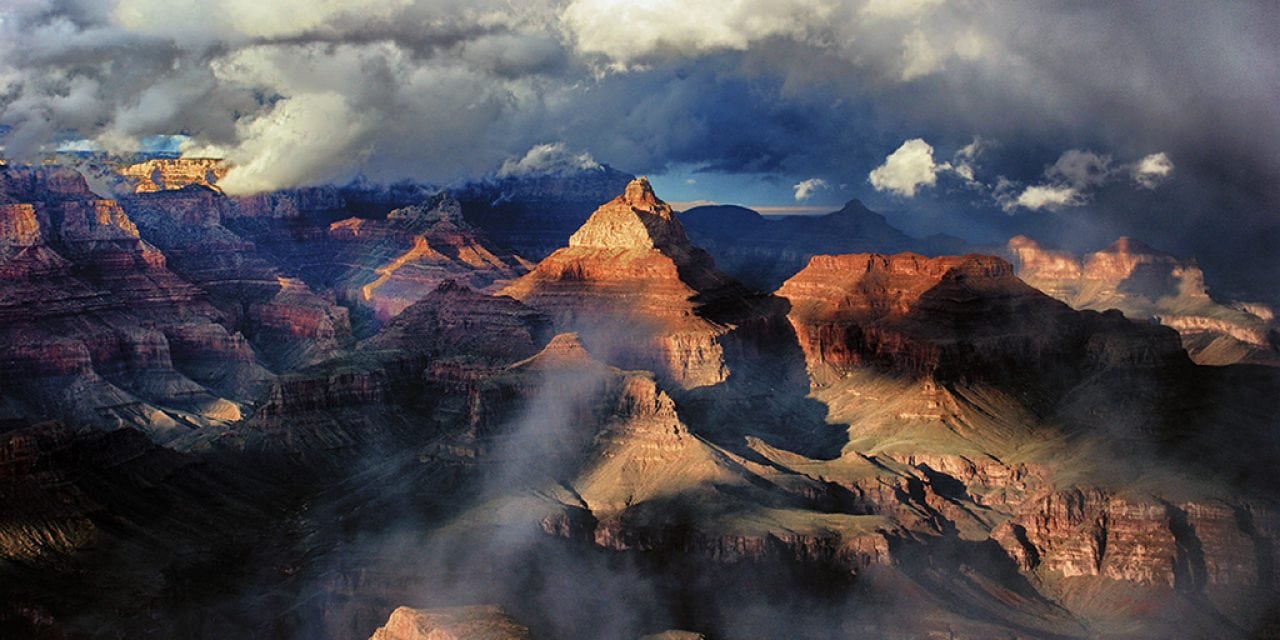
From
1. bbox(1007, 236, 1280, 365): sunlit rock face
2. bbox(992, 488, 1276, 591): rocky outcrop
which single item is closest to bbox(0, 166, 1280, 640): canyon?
bbox(992, 488, 1276, 591): rocky outcrop

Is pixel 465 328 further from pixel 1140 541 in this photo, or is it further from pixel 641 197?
pixel 1140 541

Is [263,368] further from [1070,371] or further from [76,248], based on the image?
[1070,371]

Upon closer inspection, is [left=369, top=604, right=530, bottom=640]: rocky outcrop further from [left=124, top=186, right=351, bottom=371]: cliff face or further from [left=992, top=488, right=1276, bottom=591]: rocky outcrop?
[left=124, top=186, right=351, bottom=371]: cliff face

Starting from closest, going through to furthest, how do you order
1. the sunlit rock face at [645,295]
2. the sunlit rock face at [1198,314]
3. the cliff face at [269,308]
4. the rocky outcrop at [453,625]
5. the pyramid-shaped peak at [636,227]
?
the rocky outcrop at [453,625] → the sunlit rock face at [645,295] → the sunlit rock face at [1198,314] → the pyramid-shaped peak at [636,227] → the cliff face at [269,308]

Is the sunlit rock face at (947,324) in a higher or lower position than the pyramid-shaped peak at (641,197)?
lower

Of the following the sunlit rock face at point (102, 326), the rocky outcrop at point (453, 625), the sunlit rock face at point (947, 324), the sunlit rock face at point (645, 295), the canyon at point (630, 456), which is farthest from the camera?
the sunlit rock face at point (645, 295)

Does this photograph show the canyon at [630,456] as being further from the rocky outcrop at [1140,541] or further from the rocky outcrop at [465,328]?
the rocky outcrop at [465,328]

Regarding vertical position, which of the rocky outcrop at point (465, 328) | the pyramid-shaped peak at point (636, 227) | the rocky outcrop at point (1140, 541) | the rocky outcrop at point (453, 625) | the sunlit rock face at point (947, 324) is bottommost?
the rocky outcrop at point (453, 625)

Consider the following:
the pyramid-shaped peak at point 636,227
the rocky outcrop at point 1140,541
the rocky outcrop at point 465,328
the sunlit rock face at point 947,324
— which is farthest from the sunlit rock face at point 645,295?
the rocky outcrop at point 1140,541
